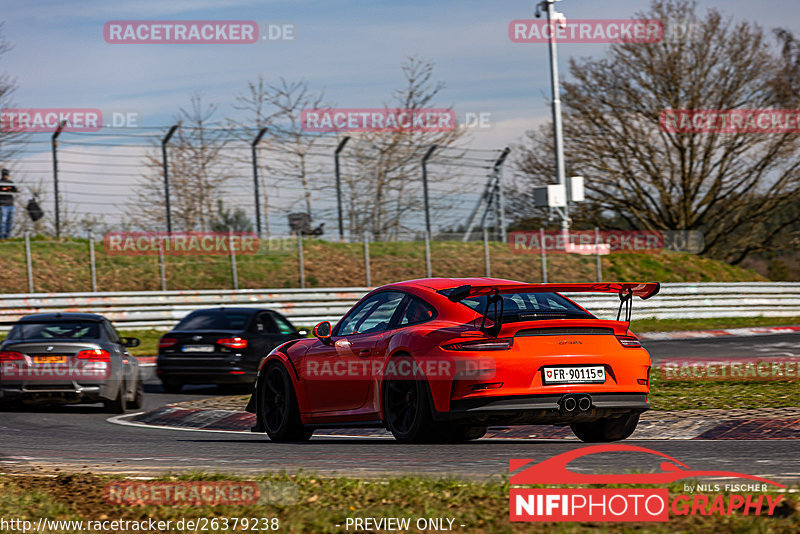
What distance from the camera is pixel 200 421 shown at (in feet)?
42.4

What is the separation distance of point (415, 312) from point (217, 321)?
9931 millimetres

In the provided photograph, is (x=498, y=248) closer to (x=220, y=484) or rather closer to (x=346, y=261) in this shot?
(x=346, y=261)

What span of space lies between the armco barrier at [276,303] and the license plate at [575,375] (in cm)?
1727

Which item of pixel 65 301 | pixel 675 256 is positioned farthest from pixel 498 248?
pixel 65 301

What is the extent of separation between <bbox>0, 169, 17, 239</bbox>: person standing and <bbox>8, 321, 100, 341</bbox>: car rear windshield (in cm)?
1544

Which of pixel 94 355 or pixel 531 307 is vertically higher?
pixel 531 307

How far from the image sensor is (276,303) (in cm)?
2792

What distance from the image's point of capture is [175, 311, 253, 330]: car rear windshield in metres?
18.2

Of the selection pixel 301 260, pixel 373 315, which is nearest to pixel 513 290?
pixel 373 315

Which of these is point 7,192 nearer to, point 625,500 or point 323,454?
point 323,454

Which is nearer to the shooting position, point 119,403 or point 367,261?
point 119,403

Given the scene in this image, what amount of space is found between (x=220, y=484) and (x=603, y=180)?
35498mm
